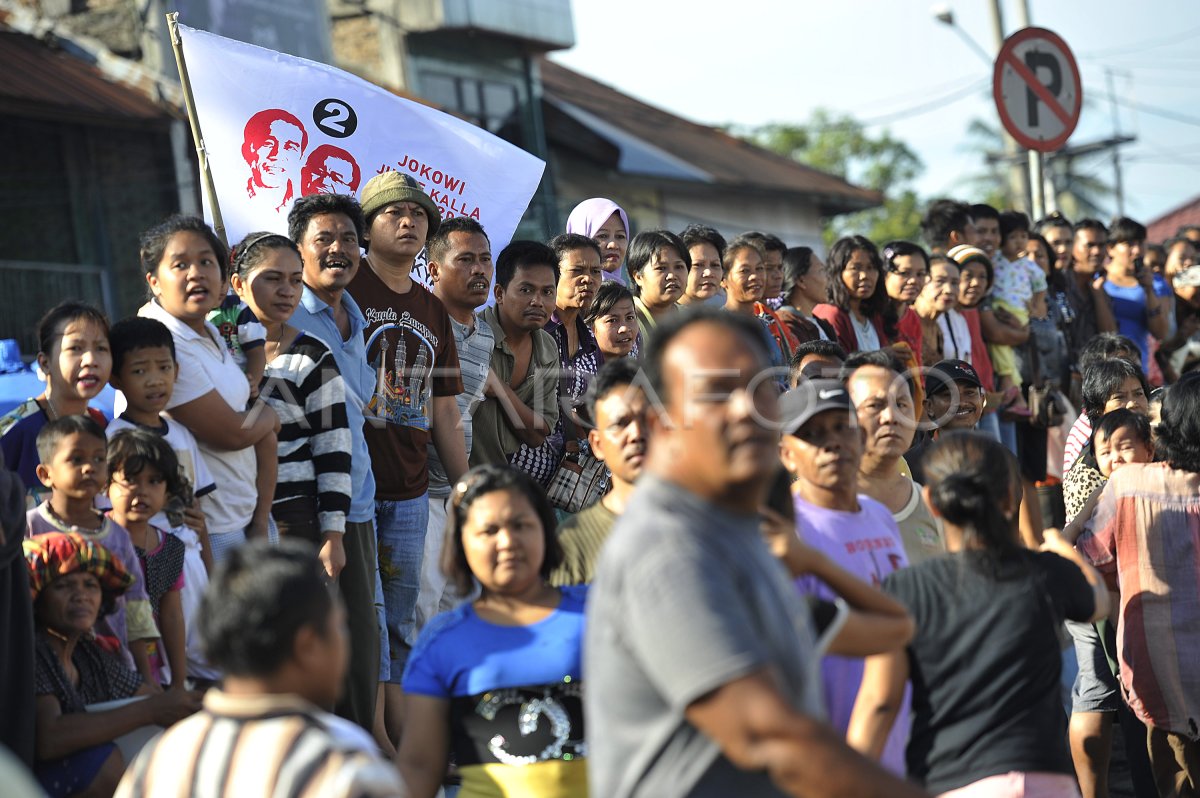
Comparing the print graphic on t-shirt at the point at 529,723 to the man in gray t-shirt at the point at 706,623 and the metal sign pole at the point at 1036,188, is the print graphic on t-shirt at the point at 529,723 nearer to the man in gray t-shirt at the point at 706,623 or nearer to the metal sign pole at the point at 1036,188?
the man in gray t-shirt at the point at 706,623

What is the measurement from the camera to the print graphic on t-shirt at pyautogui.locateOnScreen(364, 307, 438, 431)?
6.27 m

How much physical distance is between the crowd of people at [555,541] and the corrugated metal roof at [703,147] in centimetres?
1864

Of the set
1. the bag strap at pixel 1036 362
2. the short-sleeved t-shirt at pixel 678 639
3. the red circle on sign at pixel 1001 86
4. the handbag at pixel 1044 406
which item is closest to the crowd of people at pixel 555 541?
the short-sleeved t-shirt at pixel 678 639

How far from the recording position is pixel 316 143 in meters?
7.21

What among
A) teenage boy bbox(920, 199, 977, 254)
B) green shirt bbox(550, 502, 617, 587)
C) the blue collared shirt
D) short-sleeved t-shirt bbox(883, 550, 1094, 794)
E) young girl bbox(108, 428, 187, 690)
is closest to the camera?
short-sleeved t-shirt bbox(883, 550, 1094, 794)

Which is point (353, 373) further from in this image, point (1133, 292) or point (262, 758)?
point (1133, 292)

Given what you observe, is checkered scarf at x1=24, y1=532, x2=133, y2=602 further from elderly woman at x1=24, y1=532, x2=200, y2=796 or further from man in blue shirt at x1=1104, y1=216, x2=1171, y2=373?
man in blue shirt at x1=1104, y1=216, x2=1171, y2=373

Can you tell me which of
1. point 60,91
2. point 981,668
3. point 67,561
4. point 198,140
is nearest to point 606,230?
point 198,140

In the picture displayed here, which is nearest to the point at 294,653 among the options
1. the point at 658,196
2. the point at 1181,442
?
the point at 1181,442

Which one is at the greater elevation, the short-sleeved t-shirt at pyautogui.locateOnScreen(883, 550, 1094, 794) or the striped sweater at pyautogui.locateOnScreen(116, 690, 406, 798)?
the striped sweater at pyautogui.locateOnScreen(116, 690, 406, 798)

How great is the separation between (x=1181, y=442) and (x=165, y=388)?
12.1 feet

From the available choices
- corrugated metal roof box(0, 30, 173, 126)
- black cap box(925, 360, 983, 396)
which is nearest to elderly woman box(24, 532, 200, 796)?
black cap box(925, 360, 983, 396)

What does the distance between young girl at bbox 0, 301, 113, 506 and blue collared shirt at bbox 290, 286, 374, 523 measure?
88cm

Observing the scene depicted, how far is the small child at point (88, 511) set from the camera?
4.77 metres
